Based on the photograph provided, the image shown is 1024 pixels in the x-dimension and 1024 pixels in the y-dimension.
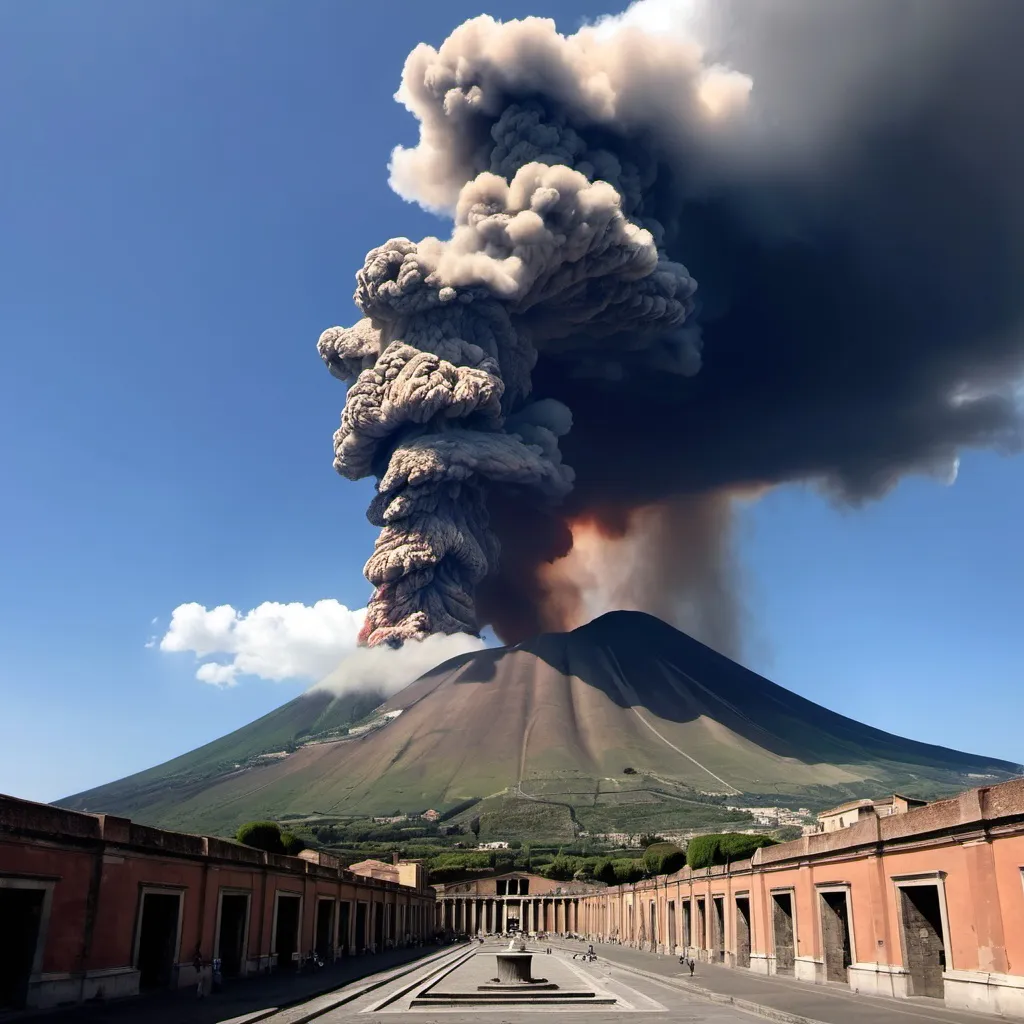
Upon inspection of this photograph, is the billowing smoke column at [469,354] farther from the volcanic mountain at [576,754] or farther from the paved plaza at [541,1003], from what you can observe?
the paved plaza at [541,1003]

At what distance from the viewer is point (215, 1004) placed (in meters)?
21.7

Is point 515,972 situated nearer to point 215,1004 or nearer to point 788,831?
point 215,1004

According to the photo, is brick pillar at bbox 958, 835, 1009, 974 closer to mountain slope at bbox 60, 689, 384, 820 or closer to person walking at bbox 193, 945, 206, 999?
person walking at bbox 193, 945, 206, 999

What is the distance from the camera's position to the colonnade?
95.6 m

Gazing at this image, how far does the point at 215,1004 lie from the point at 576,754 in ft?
444

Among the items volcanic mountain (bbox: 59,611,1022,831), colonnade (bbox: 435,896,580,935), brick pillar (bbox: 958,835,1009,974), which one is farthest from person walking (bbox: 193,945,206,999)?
volcanic mountain (bbox: 59,611,1022,831)

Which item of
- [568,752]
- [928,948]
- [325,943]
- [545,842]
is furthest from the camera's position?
[568,752]

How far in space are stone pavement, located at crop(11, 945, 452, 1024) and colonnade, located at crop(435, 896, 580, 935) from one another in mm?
70098

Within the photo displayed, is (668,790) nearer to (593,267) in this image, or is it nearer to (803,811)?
(803,811)

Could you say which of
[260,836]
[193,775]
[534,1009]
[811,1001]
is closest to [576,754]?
[193,775]

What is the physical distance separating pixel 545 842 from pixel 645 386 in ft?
235

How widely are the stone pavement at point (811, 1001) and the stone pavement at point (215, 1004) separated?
1152 cm

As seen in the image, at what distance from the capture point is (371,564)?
131625mm

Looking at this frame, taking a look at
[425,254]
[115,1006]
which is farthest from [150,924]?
[425,254]
